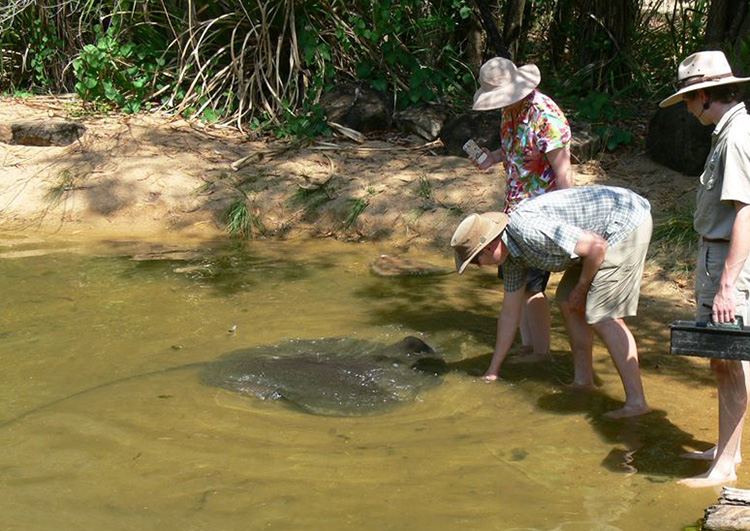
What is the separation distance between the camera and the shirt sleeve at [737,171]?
145 inches

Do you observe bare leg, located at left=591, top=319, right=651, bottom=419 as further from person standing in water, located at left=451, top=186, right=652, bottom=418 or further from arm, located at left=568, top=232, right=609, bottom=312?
arm, located at left=568, top=232, right=609, bottom=312

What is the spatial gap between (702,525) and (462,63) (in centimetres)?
721

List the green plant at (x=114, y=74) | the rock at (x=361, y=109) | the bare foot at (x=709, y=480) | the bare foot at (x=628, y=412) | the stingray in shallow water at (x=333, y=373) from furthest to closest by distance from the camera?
1. the green plant at (x=114, y=74)
2. the rock at (x=361, y=109)
3. the stingray in shallow water at (x=333, y=373)
4. the bare foot at (x=628, y=412)
5. the bare foot at (x=709, y=480)

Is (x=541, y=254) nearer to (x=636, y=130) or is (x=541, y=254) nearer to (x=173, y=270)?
(x=173, y=270)

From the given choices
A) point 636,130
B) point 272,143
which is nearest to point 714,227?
point 636,130

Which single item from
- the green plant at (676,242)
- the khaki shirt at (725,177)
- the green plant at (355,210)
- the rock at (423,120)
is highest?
the khaki shirt at (725,177)

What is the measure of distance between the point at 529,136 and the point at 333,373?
1.61 meters

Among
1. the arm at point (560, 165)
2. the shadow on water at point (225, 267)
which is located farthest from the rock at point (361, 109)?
the arm at point (560, 165)

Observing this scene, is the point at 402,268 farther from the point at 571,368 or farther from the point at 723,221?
the point at 723,221

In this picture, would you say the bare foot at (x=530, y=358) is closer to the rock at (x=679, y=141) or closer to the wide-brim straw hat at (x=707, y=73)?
the wide-brim straw hat at (x=707, y=73)

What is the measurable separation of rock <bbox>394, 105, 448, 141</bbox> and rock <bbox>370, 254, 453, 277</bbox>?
2174mm

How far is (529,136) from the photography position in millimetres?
5199

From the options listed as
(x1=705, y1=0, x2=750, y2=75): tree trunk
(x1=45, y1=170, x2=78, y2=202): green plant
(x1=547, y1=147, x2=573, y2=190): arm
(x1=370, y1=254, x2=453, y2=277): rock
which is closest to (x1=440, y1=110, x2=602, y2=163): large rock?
(x1=705, y1=0, x2=750, y2=75): tree trunk

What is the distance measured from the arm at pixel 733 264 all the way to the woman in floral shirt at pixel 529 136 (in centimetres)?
143
